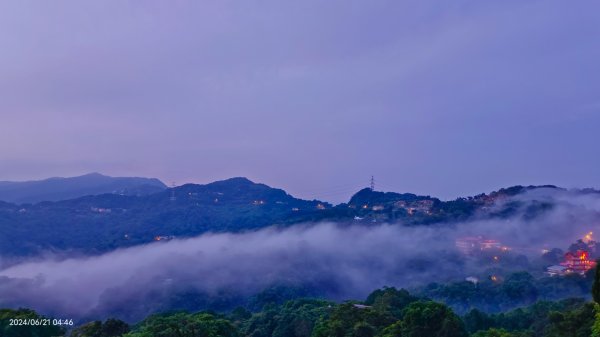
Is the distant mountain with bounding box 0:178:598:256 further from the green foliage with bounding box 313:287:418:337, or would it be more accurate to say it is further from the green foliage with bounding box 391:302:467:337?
the green foliage with bounding box 391:302:467:337

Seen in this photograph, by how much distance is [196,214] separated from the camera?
156 m

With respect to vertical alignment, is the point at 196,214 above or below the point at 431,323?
above

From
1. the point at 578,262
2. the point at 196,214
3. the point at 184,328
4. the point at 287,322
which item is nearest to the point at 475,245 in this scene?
the point at 578,262

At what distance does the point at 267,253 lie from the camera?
105m

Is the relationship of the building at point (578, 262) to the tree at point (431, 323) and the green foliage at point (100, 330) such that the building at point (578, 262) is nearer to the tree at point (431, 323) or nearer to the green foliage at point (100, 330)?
the tree at point (431, 323)

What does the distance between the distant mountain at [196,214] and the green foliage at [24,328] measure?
9111 cm

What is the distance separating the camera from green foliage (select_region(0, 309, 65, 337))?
22.0 meters

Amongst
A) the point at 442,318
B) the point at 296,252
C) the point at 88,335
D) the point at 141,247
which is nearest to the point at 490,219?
the point at 296,252

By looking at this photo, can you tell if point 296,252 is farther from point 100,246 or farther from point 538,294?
point 538,294

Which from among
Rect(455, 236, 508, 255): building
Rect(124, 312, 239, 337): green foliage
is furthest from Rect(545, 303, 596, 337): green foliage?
Rect(455, 236, 508, 255): building

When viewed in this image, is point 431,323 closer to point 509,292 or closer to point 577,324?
point 577,324

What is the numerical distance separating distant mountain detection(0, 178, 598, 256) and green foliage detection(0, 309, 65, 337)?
91114 mm

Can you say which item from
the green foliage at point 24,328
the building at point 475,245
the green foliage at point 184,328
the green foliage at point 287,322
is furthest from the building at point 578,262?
the green foliage at point 24,328

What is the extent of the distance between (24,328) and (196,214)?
135575 millimetres
